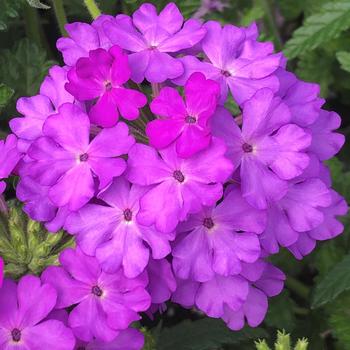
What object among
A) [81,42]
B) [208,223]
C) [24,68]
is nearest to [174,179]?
[208,223]

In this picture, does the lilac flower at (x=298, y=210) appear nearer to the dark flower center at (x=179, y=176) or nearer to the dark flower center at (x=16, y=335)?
the dark flower center at (x=179, y=176)

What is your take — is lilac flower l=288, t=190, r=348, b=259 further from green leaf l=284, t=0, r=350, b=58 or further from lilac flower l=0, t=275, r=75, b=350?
green leaf l=284, t=0, r=350, b=58

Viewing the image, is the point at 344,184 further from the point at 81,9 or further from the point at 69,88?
the point at 69,88

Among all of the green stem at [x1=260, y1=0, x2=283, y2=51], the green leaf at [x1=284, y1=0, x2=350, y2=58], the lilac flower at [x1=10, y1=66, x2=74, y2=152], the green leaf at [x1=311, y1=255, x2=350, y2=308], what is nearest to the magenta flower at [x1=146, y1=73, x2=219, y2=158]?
the lilac flower at [x1=10, y1=66, x2=74, y2=152]

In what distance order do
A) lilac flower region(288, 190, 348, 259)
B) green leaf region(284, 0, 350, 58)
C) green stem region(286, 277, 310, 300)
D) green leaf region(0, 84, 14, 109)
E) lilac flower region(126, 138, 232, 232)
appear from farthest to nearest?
green stem region(286, 277, 310, 300)
green leaf region(284, 0, 350, 58)
green leaf region(0, 84, 14, 109)
lilac flower region(288, 190, 348, 259)
lilac flower region(126, 138, 232, 232)

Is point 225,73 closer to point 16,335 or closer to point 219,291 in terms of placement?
point 219,291

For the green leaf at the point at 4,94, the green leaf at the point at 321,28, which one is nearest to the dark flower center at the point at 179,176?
the green leaf at the point at 4,94

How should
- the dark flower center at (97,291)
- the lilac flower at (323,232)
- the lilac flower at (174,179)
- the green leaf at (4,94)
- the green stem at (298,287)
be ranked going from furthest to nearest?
the green stem at (298,287), the green leaf at (4,94), the lilac flower at (323,232), the dark flower center at (97,291), the lilac flower at (174,179)
